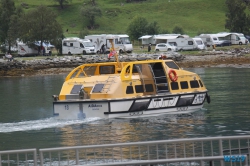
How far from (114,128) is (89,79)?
14.4 feet

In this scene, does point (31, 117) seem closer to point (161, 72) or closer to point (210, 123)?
point (161, 72)

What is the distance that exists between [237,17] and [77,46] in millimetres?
29952

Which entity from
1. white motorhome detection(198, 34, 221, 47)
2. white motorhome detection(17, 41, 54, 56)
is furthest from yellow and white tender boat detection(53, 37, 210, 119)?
white motorhome detection(198, 34, 221, 47)

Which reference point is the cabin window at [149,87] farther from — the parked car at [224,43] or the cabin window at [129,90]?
the parked car at [224,43]

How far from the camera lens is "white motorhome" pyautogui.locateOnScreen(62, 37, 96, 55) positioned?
295 ft

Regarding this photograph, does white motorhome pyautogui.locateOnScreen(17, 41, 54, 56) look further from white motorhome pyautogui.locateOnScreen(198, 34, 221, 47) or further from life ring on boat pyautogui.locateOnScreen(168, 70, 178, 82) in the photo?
life ring on boat pyautogui.locateOnScreen(168, 70, 178, 82)

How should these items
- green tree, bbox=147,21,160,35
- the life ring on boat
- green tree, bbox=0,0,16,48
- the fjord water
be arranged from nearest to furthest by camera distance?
the fjord water
the life ring on boat
green tree, bbox=0,0,16,48
green tree, bbox=147,21,160,35

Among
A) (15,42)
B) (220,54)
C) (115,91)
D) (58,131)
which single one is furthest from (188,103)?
(15,42)

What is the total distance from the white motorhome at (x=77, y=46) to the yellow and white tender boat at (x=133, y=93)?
5453 centimetres

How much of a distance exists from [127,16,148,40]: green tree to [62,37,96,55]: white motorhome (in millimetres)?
19373

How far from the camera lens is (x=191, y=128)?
2980cm

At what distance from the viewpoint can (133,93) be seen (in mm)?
32750

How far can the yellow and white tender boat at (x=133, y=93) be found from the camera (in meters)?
31.9

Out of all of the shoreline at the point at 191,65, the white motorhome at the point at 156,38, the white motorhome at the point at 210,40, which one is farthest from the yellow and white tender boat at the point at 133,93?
the white motorhome at the point at 210,40
